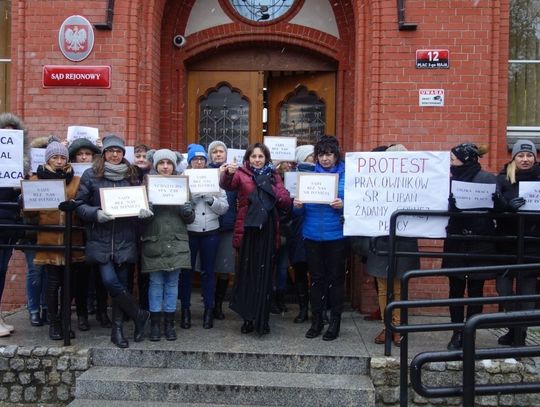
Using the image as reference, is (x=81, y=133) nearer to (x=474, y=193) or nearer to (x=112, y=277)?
(x=112, y=277)

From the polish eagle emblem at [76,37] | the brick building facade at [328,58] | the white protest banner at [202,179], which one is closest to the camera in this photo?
the white protest banner at [202,179]

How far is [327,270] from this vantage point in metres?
5.34

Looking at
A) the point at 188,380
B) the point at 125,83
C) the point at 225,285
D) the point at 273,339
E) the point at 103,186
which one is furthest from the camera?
the point at 125,83

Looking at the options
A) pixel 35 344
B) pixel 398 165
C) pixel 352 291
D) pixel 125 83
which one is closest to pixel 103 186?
pixel 35 344

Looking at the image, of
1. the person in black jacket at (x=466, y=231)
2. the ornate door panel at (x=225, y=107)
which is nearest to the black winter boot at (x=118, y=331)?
the person in black jacket at (x=466, y=231)

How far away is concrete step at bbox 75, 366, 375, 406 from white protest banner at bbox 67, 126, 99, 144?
94.0 inches

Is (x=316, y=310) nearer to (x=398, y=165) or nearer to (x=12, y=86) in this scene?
(x=398, y=165)

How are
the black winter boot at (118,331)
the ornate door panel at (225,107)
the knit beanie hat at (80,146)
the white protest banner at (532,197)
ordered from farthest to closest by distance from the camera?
1. the ornate door panel at (225,107)
2. the knit beanie hat at (80,146)
3. the black winter boot at (118,331)
4. the white protest banner at (532,197)

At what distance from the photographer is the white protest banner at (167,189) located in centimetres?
496

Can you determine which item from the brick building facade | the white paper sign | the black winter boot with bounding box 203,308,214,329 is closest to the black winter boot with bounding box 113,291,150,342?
the black winter boot with bounding box 203,308,214,329

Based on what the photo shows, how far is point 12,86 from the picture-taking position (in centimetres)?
674

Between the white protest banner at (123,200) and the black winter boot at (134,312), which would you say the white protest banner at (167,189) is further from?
the black winter boot at (134,312)

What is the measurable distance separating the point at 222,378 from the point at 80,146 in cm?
254

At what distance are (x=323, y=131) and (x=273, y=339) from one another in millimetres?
3129
